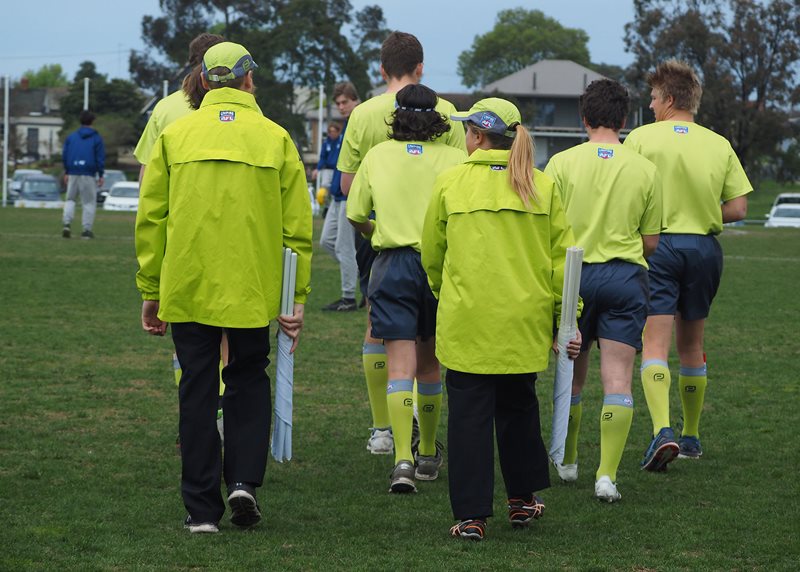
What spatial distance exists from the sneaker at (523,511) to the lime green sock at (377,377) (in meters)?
1.76

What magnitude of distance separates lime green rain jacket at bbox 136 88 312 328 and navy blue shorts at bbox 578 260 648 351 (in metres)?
1.65

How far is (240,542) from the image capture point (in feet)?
17.8

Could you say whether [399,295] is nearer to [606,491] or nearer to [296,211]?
[296,211]

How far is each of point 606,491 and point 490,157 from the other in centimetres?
174

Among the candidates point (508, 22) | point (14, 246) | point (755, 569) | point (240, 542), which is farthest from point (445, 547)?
point (508, 22)

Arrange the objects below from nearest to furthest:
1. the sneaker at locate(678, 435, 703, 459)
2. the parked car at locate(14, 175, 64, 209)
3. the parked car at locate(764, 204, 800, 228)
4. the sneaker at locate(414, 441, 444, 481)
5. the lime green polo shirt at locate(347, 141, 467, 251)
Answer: the lime green polo shirt at locate(347, 141, 467, 251) → the sneaker at locate(414, 441, 444, 481) → the sneaker at locate(678, 435, 703, 459) → the parked car at locate(764, 204, 800, 228) → the parked car at locate(14, 175, 64, 209)

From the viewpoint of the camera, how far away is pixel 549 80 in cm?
11412

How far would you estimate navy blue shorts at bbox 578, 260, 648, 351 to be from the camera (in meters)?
6.43

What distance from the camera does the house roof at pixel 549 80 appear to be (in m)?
113

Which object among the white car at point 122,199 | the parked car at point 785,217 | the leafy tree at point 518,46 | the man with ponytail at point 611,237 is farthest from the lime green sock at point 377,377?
the leafy tree at point 518,46

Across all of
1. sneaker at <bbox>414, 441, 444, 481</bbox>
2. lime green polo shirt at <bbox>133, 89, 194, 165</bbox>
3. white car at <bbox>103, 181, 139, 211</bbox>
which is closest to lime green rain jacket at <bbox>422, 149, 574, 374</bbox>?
sneaker at <bbox>414, 441, 444, 481</bbox>

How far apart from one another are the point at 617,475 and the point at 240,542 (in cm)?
240

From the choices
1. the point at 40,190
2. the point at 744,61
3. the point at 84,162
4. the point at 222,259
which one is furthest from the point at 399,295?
the point at 744,61

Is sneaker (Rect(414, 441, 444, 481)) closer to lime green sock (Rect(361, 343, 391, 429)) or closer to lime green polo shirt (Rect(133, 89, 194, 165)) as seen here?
lime green sock (Rect(361, 343, 391, 429))
